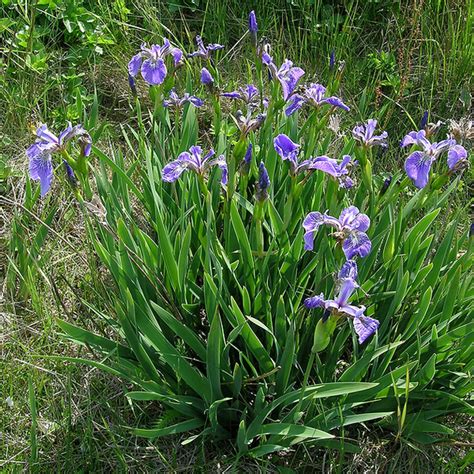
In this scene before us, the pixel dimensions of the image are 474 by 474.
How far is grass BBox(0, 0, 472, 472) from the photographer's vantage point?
6.12 ft

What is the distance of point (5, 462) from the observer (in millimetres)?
1841

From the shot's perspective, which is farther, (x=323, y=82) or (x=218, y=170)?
(x=323, y=82)

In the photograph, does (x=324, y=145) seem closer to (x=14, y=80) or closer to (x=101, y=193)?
(x=101, y=193)

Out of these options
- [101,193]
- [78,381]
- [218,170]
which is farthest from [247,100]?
[78,381]

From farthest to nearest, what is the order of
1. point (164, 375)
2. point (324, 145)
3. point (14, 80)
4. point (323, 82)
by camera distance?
point (323, 82) → point (14, 80) → point (324, 145) → point (164, 375)

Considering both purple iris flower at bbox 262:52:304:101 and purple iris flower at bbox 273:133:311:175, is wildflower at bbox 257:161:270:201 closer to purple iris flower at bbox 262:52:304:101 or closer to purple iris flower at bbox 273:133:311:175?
purple iris flower at bbox 273:133:311:175

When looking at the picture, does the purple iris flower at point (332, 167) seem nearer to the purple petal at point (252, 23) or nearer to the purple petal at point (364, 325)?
the purple petal at point (364, 325)

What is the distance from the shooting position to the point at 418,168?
174 cm

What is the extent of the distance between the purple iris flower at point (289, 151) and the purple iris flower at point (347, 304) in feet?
1.01

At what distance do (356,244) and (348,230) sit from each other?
0.13 ft

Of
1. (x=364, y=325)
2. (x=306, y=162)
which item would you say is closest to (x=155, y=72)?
(x=306, y=162)

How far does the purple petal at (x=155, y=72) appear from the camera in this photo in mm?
1965

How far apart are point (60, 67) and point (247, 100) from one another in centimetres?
132

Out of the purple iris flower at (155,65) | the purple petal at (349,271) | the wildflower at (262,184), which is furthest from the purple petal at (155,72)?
the purple petal at (349,271)
